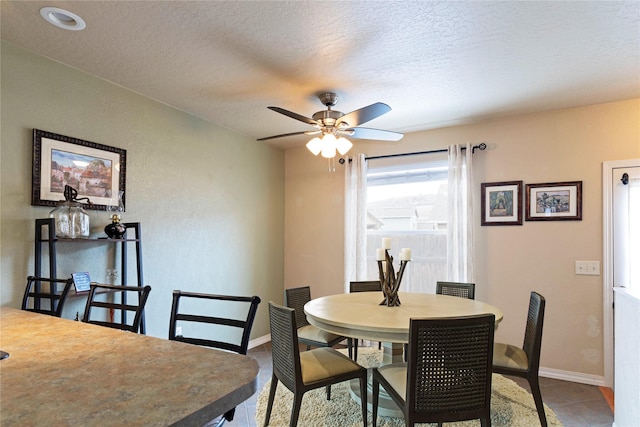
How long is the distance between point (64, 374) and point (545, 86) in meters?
3.47

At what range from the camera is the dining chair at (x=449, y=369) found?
5.81 feet

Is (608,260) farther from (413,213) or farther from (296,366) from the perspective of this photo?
(296,366)

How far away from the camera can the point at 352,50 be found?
236 centimetres

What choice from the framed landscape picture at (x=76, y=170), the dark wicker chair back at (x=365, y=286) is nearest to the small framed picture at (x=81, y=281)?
the framed landscape picture at (x=76, y=170)

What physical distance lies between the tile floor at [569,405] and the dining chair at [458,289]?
901 millimetres

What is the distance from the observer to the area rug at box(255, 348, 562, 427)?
2.50 metres

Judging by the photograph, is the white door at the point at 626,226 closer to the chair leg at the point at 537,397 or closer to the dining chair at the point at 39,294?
the chair leg at the point at 537,397

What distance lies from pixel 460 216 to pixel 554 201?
841 mm

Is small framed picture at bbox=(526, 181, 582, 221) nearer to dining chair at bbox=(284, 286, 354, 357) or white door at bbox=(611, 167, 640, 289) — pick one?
white door at bbox=(611, 167, 640, 289)

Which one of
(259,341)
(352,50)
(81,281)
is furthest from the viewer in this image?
(259,341)

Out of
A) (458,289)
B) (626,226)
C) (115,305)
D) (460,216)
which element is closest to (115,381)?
(115,305)

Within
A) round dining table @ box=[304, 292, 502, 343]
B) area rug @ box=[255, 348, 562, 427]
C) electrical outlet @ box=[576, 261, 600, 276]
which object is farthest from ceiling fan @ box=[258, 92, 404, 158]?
electrical outlet @ box=[576, 261, 600, 276]

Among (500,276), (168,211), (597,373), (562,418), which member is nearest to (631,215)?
(500,276)

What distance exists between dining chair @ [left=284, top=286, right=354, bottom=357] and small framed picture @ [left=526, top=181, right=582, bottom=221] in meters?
2.17
